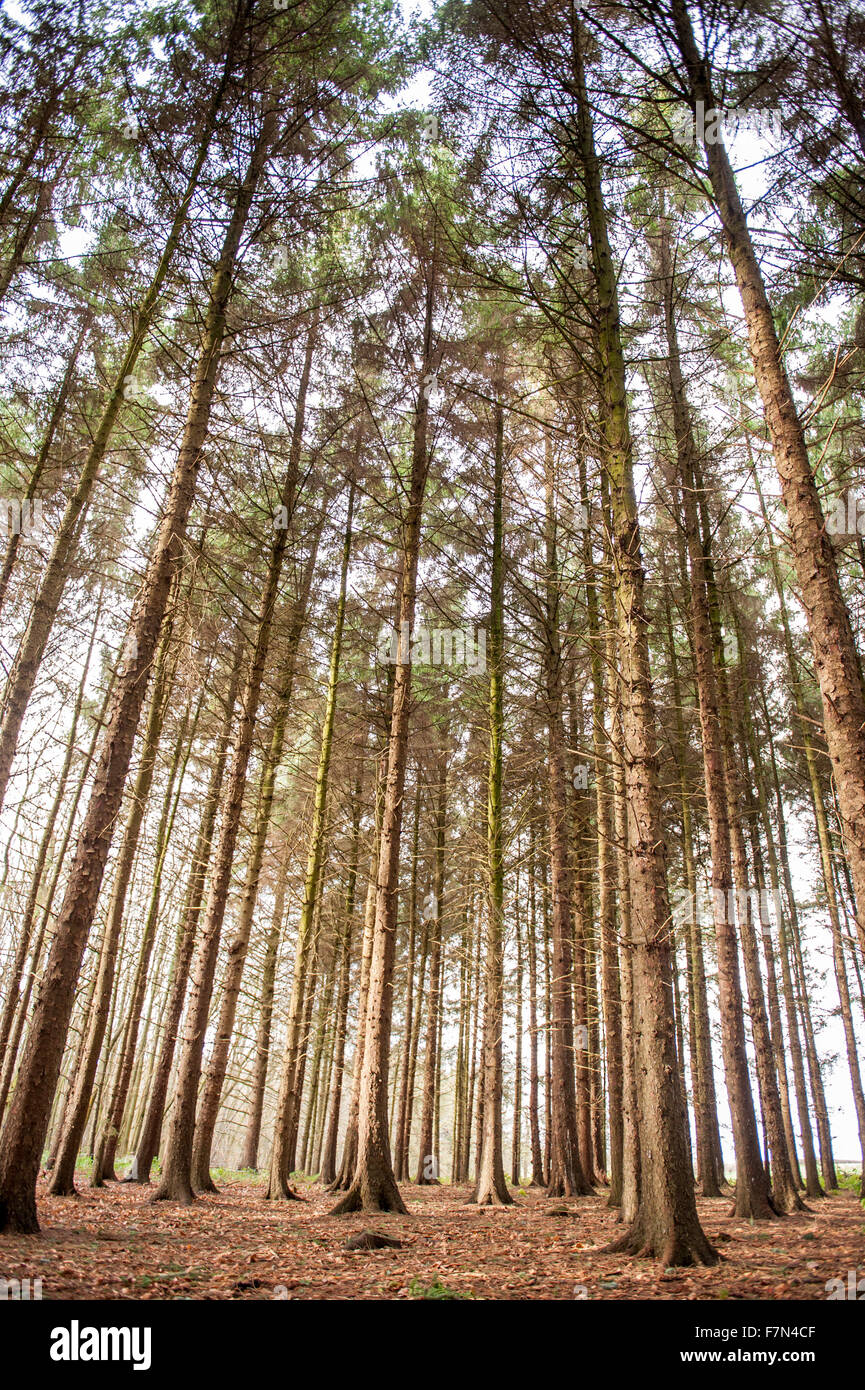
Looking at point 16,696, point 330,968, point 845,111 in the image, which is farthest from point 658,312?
point 330,968

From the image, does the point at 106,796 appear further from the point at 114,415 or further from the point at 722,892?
the point at 722,892

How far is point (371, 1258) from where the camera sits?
17.3ft

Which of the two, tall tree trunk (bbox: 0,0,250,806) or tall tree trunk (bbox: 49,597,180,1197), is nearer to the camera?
tall tree trunk (bbox: 0,0,250,806)

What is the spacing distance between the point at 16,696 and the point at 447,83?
8377 millimetres

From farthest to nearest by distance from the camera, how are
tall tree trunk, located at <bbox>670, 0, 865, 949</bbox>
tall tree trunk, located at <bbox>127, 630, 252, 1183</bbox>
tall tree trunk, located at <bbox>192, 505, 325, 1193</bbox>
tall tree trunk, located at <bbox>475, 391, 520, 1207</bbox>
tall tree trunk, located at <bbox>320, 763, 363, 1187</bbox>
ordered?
tall tree trunk, located at <bbox>320, 763, 363, 1187</bbox> < tall tree trunk, located at <bbox>475, 391, 520, 1207</bbox> < tall tree trunk, located at <bbox>127, 630, 252, 1183</bbox> < tall tree trunk, located at <bbox>192, 505, 325, 1193</bbox> < tall tree trunk, located at <bbox>670, 0, 865, 949</bbox>

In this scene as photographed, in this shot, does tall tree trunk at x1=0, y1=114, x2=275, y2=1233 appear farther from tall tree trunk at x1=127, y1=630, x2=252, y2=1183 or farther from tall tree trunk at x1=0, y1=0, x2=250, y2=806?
tall tree trunk at x1=127, y1=630, x2=252, y2=1183

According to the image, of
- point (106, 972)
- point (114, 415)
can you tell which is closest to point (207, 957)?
point (106, 972)

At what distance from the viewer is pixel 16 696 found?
831cm

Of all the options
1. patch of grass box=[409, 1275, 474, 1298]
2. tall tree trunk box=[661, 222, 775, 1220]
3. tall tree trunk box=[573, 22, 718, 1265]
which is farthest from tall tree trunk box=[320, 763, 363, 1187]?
patch of grass box=[409, 1275, 474, 1298]

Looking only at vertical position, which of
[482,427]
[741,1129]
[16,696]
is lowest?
[741,1129]

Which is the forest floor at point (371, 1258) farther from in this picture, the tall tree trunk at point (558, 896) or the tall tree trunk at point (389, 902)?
the tall tree trunk at point (558, 896)

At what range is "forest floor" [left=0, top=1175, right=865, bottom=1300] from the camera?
3.97m
